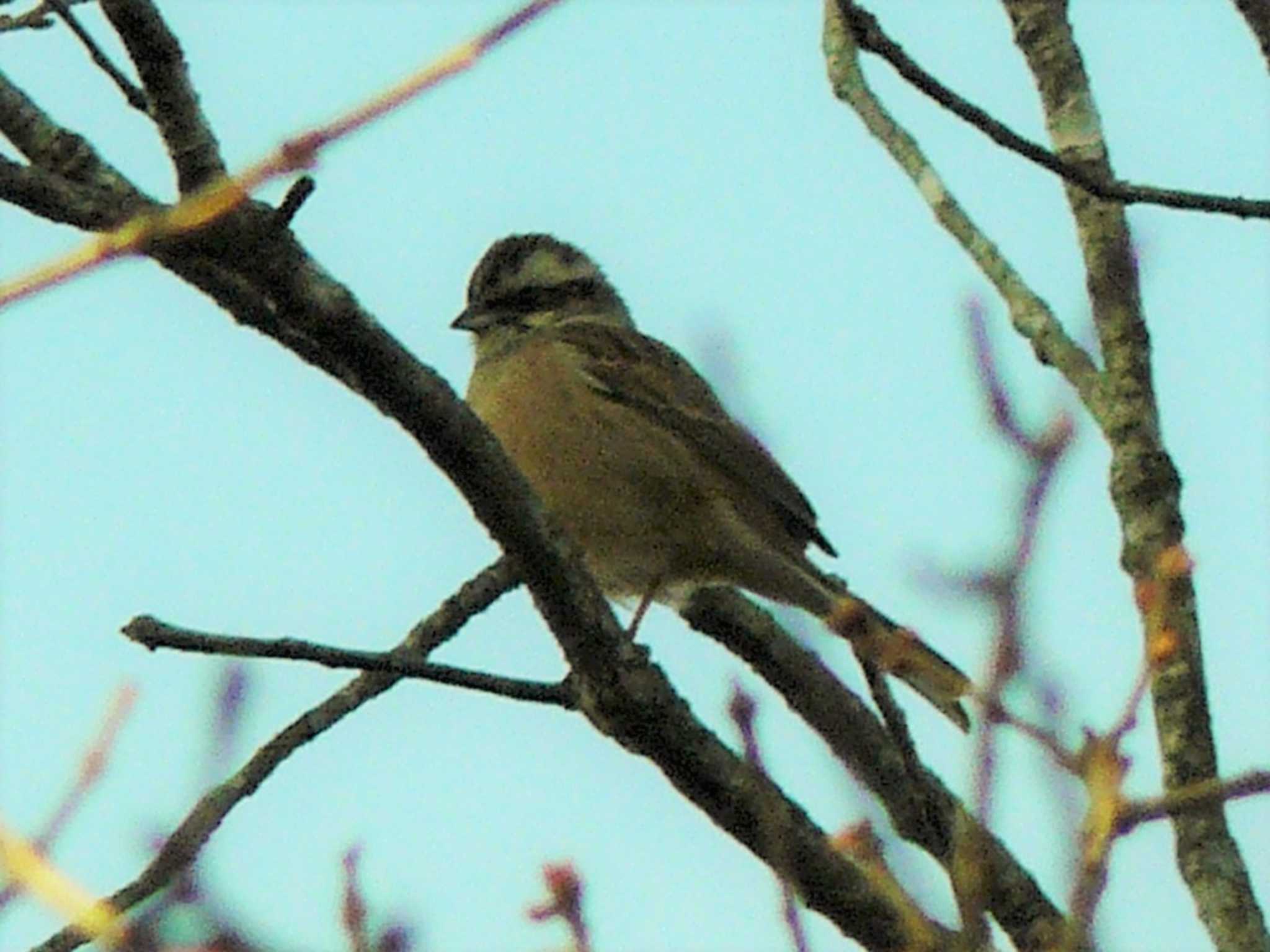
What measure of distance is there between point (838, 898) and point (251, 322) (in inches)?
46.0

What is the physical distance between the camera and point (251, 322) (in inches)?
120

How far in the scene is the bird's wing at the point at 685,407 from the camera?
6.48m


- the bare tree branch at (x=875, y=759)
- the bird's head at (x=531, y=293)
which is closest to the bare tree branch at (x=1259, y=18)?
the bare tree branch at (x=875, y=759)

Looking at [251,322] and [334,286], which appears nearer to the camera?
[334,286]

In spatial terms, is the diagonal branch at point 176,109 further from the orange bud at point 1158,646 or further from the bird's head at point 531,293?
the bird's head at point 531,293

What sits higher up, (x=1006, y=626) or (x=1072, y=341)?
(x=1072, y=341)

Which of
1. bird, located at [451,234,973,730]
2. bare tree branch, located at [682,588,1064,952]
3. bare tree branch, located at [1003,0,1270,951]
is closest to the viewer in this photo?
bare tree branch, located at [682,588,1064,952]

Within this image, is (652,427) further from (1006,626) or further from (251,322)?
(1006,626)

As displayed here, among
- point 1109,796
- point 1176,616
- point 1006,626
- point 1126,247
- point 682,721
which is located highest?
point 1126,247

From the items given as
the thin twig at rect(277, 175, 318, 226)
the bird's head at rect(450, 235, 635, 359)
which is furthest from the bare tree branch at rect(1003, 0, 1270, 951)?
the bird's head at rect(450, 235, 635, 359)

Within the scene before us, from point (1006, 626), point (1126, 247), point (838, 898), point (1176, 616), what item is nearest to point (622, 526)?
point (1126, 247)

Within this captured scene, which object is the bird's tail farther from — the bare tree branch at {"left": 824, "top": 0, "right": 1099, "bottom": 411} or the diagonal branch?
the bare tree branch at {"left": 824, "top": 0, "right": 1099, "bottom": 411}

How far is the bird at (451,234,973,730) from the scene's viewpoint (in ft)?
20.0

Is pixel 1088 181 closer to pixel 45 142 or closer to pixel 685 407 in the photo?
pixel 45 142
